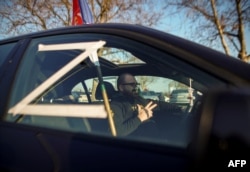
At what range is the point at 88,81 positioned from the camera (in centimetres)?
204

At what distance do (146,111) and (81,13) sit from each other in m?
7.45

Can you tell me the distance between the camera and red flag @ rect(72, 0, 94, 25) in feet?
28.6

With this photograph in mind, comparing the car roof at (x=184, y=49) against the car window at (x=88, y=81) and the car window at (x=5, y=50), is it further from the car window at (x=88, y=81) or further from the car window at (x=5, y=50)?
the car window at (x=5, y=50)

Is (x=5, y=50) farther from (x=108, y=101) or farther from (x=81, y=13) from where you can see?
(x=81, y=13)

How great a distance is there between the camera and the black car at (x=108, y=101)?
1.22m

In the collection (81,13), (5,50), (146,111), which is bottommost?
(146,111)

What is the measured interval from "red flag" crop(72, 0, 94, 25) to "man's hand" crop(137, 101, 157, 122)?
276 inches

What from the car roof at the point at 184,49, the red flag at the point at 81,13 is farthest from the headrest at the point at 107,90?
the red flag at the point at 81,13

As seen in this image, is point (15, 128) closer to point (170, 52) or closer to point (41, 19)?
point (170, 52)

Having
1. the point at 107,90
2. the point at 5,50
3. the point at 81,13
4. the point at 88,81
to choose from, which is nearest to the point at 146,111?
the point at 107,90

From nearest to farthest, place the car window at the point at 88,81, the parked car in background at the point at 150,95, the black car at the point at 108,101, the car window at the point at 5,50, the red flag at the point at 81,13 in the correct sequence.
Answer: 1. the black car at the point at 108,101
2. the car window at the point at 88,81
3. the parked car in background at the point at 150,95
4. the car window at the point at 5,50
5. the red flag at the point at 81,13

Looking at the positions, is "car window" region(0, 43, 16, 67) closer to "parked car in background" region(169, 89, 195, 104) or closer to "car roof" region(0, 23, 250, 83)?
"car roof" region(0, 23, 250, 83)

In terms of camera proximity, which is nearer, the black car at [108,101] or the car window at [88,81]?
the black car at [108,101]

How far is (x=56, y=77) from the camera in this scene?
1919mm
